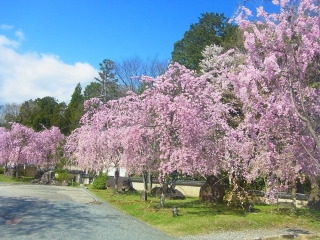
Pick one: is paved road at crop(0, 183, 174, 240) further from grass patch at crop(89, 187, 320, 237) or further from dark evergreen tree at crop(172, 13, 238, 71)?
dark evergreen tree at crop(172, 13, 238, 71)

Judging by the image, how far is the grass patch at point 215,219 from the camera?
1070 cm

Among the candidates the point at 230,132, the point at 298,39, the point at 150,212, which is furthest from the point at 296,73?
the point at 150,212

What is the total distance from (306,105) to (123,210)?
8.89m

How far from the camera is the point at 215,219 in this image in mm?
11680

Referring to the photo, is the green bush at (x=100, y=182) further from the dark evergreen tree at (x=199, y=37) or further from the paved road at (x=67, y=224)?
the dark evergreen tree at (x=199, y=37)

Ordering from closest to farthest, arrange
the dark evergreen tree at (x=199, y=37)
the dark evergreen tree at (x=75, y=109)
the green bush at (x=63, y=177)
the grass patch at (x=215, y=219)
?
the grass patch at (x=215, y=219), the green bush at (x=63, y=177), the dark evergreen tree at (x=199, y=37), the dark evergreen tree at (x=75, y=109)

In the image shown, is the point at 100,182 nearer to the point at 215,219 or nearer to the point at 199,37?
the point at 215,219

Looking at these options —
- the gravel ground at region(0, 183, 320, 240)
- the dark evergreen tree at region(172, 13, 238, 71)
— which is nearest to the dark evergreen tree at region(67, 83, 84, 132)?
the dark evergreen tree at region(172, 13, 238, 71)

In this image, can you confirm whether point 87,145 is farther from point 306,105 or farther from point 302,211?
point 306,105

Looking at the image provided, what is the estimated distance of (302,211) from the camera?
14680mm

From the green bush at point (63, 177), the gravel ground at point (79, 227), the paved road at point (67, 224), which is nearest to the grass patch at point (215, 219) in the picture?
the gravel ground at point (79, 227)

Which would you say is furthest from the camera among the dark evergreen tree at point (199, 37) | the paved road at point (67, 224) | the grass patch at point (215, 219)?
the dark evergreen tree at point (199, 37)

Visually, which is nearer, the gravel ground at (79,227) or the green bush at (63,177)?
the gravel ground at (79,227)

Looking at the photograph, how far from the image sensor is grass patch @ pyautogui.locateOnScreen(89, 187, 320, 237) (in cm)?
1070
